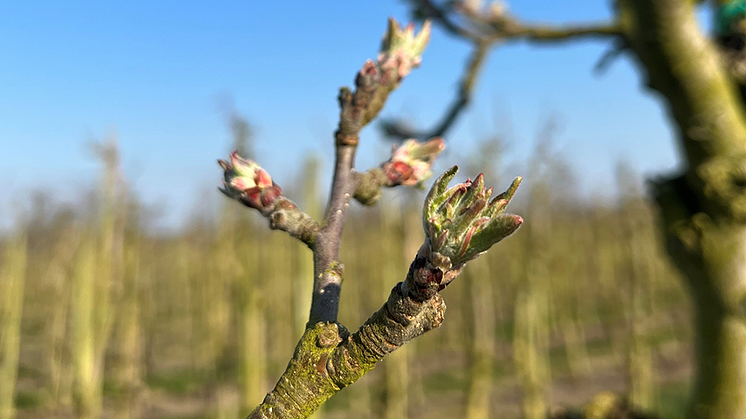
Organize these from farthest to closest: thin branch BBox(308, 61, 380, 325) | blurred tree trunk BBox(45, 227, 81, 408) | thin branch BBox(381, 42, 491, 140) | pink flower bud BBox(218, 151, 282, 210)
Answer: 1. blurred tree trunk BBox(45, 227, 81, 408)
2. thin branch BBox(381, 42, 491, 140)
3. pink flower bud BBox(218, 151, 282, 210)
4. thin branch BBox(308, 61, 380, 325)

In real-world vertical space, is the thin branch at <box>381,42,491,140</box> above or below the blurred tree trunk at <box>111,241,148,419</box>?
above

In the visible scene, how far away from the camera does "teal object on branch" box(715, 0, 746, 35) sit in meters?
1.64

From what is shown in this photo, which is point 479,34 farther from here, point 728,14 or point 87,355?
point 87,355

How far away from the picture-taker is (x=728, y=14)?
1.70m

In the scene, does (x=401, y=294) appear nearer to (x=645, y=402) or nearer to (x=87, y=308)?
(x=87, y=308)

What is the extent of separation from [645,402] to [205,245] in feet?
35.2

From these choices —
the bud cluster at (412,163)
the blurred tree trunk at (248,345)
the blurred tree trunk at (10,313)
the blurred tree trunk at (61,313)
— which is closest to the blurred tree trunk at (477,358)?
the blurred tree trunk at (248,345)

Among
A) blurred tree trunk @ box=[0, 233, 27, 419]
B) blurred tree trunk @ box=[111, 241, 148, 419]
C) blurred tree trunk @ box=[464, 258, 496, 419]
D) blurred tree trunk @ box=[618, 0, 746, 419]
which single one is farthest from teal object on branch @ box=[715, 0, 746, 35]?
blurred tree trunk @ box=[0, 233, 27, 419]

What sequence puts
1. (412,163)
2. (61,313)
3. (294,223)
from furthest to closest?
(61,313) → (412,163) → (294,223)

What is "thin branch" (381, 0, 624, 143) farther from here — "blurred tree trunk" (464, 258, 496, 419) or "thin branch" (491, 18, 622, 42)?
"blurred tree trunk" (464, 258, 496, 419)

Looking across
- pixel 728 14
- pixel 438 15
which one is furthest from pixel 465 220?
pixel 438 15

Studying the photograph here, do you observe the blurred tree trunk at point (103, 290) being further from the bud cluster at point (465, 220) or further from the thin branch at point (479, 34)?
the bud cluster at point (465, 220)

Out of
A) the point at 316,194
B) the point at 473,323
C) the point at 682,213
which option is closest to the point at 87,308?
the point at 316,194

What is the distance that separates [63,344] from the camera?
966 cm
